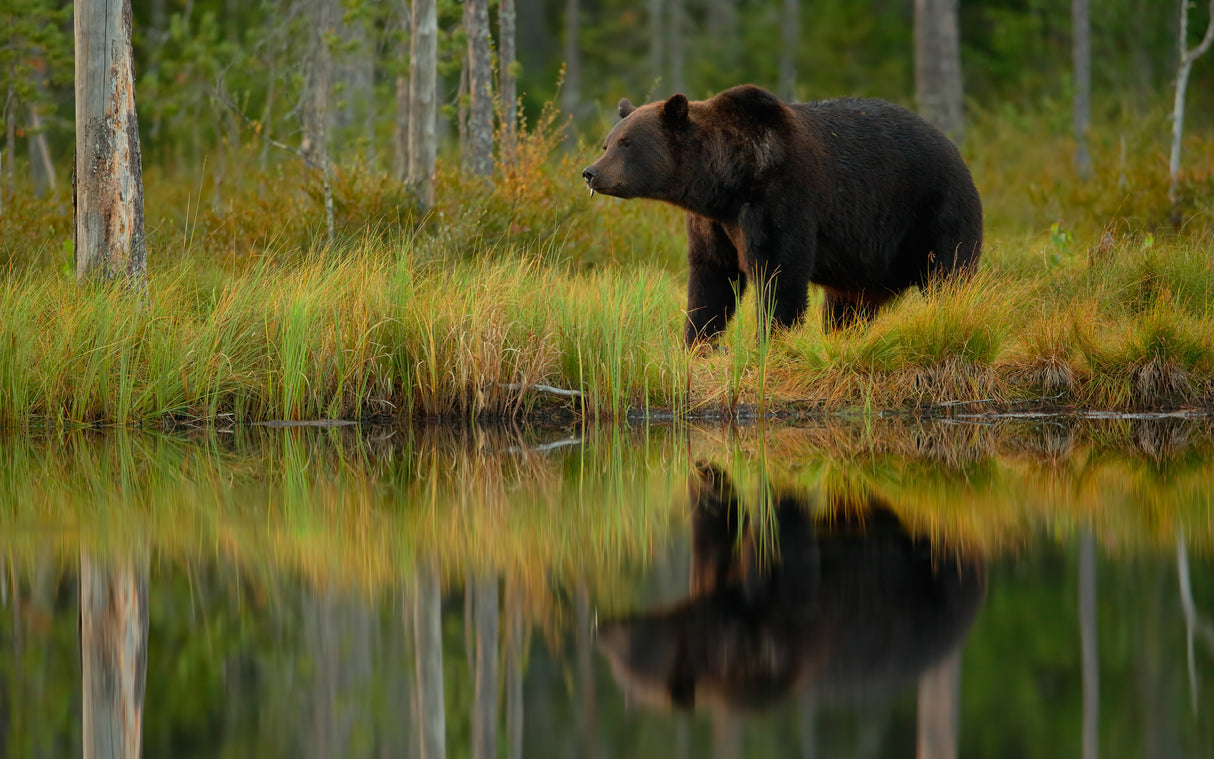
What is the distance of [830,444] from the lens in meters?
6.90

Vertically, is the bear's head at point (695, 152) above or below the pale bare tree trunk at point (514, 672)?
above

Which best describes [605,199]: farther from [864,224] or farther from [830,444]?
[830,444]

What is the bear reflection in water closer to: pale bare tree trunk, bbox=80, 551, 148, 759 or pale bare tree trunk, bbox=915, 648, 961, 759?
pale bare tree trunk, bbox=915, 648, 961, 759

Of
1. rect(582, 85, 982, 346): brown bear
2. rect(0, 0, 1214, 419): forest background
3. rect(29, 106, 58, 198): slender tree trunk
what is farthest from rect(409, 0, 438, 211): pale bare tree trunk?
rect(29, 106, 58, 198): slender tree trunk

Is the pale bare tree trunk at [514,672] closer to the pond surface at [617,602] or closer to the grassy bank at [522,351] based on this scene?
the pond surface at [617,602]

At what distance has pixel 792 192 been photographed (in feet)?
25.8

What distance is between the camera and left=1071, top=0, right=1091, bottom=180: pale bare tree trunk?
19109 millimetres

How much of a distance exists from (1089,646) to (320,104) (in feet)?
33.3

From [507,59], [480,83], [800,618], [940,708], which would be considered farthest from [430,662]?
[507,59]

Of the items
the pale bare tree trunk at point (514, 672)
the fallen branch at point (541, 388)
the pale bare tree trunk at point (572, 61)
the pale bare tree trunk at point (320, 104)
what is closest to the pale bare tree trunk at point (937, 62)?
the pale bare tree trunk at point (320, 104)

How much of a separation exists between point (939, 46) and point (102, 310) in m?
13.4

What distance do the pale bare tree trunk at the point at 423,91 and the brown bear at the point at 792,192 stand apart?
295cm

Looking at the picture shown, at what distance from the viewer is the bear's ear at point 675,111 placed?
7771 mm

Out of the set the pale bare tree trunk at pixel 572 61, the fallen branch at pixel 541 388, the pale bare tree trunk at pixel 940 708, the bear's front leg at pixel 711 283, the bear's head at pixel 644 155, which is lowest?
the pale bare tree trunk at pixel 940 708
